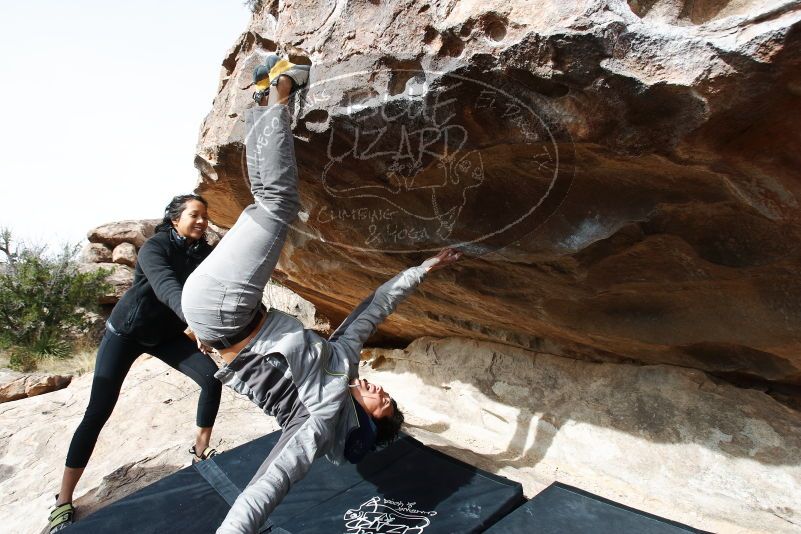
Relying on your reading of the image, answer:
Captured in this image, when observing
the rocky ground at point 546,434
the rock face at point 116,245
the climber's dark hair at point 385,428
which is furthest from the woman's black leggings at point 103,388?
the rock face at point 116,245

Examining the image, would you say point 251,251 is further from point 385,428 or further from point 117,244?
point 117,244

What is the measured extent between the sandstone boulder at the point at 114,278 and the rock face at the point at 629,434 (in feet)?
25.2

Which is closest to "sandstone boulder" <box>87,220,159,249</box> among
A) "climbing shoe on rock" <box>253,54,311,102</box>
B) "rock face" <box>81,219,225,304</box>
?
"rock face" <box>81,219,225,304</box>

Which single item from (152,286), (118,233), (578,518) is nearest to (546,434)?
(578,518)

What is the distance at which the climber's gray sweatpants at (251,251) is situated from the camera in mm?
1777

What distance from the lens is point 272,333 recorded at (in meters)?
1.89

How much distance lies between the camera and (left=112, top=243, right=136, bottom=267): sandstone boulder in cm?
1007

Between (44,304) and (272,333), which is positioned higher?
(272,333)

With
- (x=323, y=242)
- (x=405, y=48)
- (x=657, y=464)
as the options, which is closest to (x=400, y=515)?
(x=657, y=464)

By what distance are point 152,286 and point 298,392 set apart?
86 centimetres

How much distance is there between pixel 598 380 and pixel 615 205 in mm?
1396

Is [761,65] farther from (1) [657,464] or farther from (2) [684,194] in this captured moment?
(1) [657,464]

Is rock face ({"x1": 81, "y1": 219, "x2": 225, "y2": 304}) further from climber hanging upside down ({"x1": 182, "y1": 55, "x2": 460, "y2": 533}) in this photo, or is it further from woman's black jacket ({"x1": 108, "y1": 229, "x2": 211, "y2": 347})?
climber hanging upside down ({"x1": 182, "y1": 55, "x2": 460, "y2": 533})

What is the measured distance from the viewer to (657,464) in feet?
8.59
